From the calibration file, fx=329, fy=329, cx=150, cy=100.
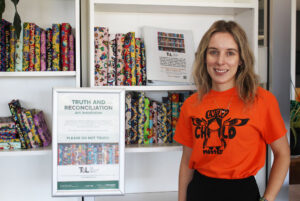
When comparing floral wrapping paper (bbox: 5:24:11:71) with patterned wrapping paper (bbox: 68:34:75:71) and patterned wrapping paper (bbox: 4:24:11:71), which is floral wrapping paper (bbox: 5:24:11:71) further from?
patterned wrapping paper (bbox: 68:34:75:71)

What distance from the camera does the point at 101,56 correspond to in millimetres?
1863

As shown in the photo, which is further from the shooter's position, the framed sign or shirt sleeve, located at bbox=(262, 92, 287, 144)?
the framed sign

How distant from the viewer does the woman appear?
1.40m

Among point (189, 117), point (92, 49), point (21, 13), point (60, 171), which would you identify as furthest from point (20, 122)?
point (189, 117)

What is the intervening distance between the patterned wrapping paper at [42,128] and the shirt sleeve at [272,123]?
122 centimetres

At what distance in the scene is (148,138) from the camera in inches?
77.1

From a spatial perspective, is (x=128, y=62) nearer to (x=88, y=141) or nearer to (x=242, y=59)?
(x=88, y=141)

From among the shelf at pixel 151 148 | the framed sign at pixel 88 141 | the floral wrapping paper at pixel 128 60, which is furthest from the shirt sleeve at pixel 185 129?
the floral wrapping paper at pixel 128 60

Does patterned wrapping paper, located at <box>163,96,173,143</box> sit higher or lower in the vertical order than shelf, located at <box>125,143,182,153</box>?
higher

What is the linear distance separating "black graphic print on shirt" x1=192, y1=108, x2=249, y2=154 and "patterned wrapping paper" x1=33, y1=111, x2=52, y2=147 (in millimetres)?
933

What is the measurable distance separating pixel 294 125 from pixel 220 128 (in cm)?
79

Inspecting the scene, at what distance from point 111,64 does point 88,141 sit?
0.47 m

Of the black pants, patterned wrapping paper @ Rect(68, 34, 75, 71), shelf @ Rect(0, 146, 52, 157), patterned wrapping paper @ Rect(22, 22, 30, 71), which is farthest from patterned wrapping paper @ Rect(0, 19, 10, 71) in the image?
the black pants

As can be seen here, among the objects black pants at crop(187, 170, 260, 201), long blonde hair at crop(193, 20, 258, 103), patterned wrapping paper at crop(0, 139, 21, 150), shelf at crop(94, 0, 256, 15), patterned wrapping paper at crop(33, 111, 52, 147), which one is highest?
shelf at crop(94, 0, 256, 15)
